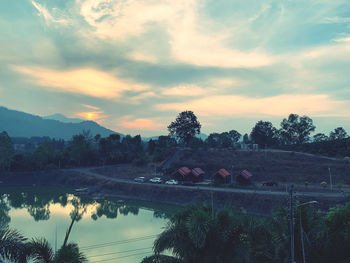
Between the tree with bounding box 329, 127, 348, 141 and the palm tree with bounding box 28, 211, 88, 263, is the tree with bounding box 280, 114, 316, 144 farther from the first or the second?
the palm tree with bounding box 28, 211, 88, 263

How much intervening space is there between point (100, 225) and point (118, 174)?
133ft

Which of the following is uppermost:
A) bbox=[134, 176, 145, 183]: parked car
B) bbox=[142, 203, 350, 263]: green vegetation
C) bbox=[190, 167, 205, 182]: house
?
bbox=[142, 203, 350, 263]: green vegetation

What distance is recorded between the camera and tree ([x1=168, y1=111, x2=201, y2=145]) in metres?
108

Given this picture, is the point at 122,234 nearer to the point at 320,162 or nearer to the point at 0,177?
the point at 320,162

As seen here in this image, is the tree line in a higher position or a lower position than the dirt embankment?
higher

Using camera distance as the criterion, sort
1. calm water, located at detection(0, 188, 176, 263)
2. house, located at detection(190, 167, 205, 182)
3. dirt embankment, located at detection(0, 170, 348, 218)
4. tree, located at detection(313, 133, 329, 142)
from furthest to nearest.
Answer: tree, located at detection(313, 133, 329, 142)
house, located at detection(190, 167, 205, 182)
dirt embankment, located at detection(0, 170, 348, 218)
calm water, located at detection(0, 188, 176, 263)

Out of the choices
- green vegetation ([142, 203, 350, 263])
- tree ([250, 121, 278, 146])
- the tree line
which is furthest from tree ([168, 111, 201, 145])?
green vegetation ([142, 203, 350, 263])

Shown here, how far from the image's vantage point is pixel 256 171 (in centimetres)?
7450

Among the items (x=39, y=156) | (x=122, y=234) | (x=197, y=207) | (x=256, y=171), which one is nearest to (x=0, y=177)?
(x=39, y=156)

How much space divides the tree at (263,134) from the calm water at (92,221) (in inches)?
2563

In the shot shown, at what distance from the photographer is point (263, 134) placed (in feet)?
362

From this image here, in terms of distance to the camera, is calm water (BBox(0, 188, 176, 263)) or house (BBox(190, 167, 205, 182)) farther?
house (BBox(190, 167, 205, 182))

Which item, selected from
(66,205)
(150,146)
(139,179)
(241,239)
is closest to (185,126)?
(150,146)

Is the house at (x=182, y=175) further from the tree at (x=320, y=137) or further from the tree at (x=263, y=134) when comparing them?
the tree at (x=320, y=137)
